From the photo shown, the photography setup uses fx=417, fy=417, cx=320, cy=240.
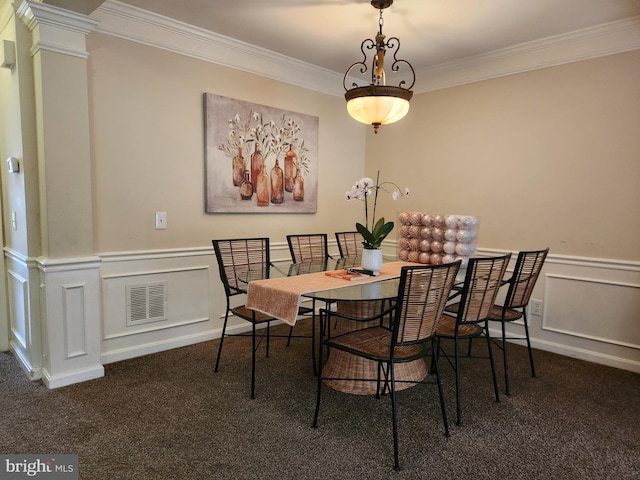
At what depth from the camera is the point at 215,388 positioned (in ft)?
8.91

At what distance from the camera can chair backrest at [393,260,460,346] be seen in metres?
1.96

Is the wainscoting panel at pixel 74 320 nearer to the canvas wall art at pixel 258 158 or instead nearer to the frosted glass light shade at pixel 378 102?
the canvas wall art at pixel 258 158

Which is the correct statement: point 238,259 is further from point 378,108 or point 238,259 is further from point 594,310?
point 594,310

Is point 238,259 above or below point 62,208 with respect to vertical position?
below

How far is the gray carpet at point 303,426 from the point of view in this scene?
76.1 inches

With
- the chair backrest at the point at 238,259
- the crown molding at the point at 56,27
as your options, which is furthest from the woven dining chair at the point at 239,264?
the crown molding at the point at 56,27

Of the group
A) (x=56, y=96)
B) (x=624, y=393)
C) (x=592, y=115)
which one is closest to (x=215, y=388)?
(x=56, y=96)

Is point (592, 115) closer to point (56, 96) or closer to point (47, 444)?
point (56, 96)

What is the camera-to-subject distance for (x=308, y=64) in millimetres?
4121

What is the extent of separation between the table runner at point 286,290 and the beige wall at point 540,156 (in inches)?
68.2

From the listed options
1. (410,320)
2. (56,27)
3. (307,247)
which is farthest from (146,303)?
(410,320)

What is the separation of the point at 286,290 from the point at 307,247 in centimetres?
126

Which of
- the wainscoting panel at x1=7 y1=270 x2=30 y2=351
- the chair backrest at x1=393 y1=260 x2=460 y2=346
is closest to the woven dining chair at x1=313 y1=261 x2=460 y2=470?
the chair backrest at x1=393 y1=260 x2=460 y2=346

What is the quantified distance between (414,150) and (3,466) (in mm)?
4027
